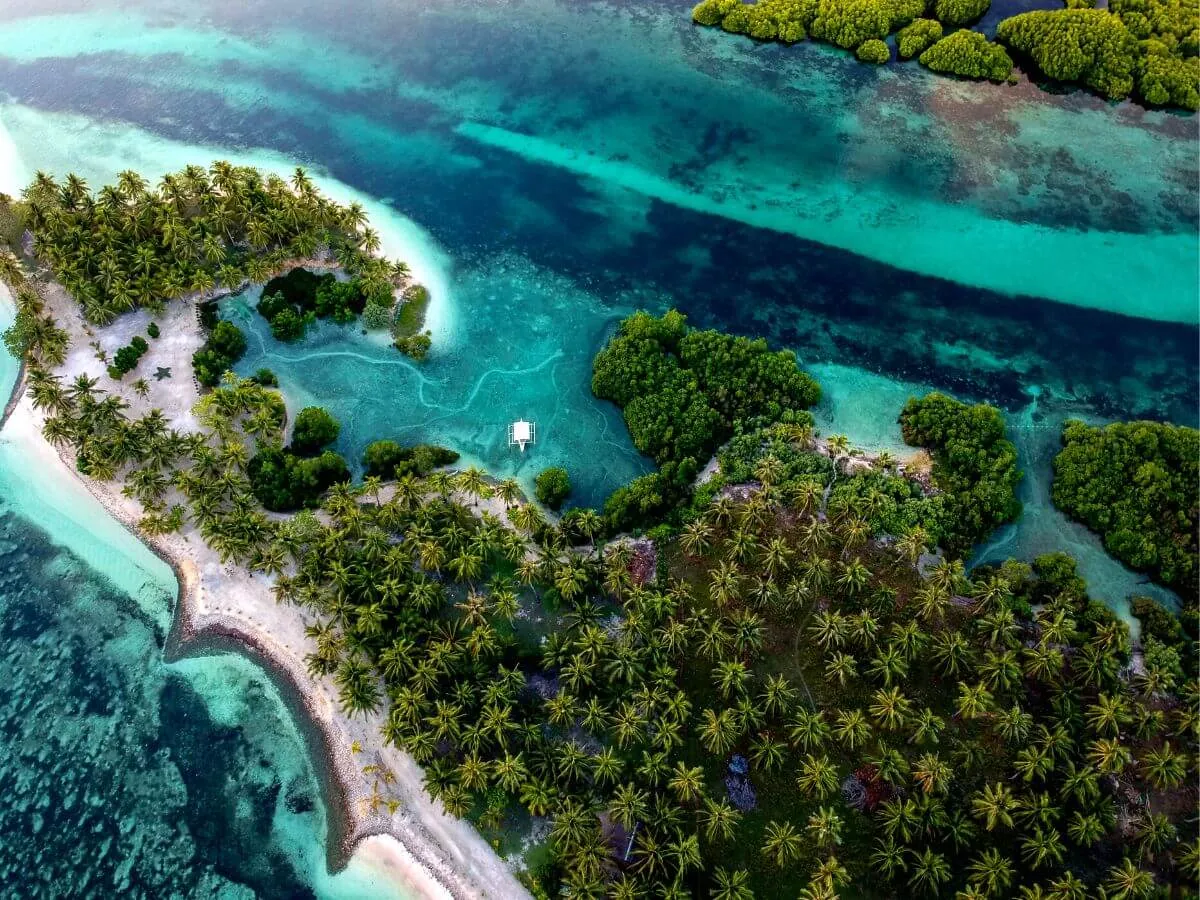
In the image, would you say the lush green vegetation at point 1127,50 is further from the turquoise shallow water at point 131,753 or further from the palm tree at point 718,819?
the turquoise shallow water at point 131,753

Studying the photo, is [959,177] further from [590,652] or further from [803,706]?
[590,652]

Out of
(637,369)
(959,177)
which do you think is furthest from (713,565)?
(959,177)

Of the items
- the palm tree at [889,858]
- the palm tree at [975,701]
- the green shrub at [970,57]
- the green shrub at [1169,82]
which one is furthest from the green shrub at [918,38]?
the palm tree at [889,858]

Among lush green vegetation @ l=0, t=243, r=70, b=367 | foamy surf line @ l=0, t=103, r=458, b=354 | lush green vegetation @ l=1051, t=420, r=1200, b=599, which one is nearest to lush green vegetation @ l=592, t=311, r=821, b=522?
lush green vegetation @ l=1051, t=420, r=1200, b=599

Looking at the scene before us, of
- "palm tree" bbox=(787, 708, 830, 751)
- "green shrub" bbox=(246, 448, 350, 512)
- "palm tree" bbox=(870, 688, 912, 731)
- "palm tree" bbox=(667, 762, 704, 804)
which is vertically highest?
"green shrub" bbox=(246, 448, 350, 512)

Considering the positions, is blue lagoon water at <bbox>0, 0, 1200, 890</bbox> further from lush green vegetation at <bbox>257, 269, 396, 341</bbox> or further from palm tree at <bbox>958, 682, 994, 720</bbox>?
palm tree at <bbox>958, 682, 994, 720</bbox>

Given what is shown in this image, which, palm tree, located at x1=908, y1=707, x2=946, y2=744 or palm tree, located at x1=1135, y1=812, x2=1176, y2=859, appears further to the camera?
palm tree, located at x1=908, y1=707, x2=946, y2=744

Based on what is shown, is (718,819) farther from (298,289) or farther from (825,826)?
(298,289)
